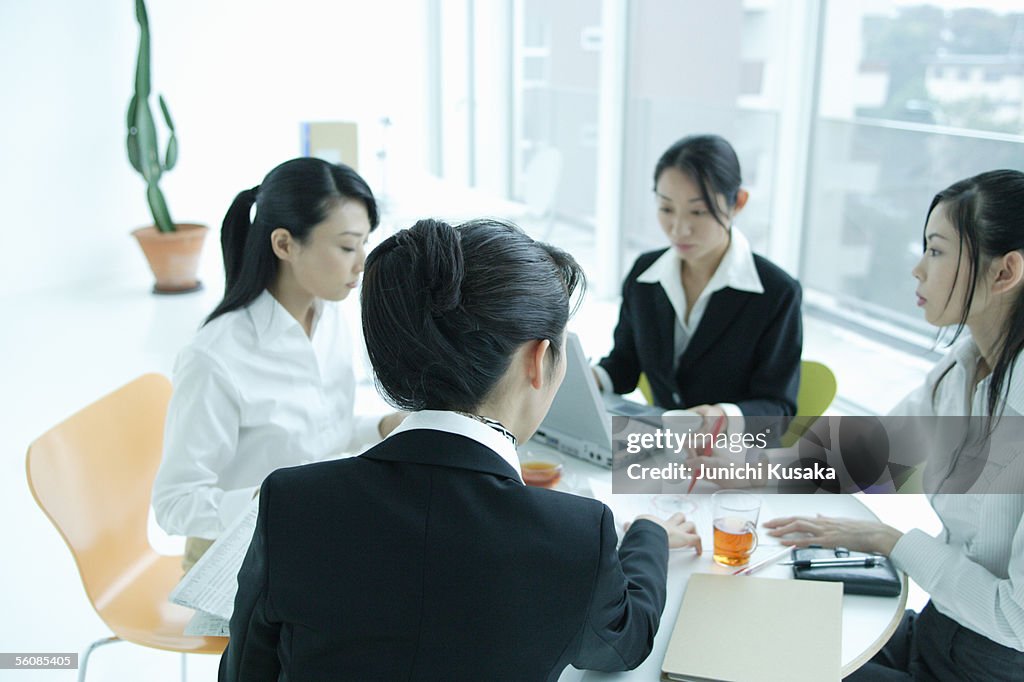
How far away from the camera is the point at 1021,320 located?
1.57m

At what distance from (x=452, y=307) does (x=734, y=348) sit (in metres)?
1.42

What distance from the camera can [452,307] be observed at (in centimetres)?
111

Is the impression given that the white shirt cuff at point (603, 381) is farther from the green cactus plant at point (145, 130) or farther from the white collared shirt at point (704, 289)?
the green cactus plant at point (145, 130)

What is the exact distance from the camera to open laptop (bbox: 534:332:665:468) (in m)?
1.80

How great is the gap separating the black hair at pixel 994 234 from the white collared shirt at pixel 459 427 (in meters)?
0.94

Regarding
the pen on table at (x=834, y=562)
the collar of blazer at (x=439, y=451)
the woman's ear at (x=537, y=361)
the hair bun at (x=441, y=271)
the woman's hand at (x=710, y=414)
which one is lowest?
the pen on table at (x=834, y=562)

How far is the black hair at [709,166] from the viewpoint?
7.50 feet

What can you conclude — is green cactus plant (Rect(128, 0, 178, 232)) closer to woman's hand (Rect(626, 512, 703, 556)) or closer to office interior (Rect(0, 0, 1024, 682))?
office interior (Rect(0, 0, 1024, 682))

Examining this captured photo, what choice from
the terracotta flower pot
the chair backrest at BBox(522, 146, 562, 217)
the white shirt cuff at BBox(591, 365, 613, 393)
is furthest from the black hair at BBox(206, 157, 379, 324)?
the terracotta flower pot

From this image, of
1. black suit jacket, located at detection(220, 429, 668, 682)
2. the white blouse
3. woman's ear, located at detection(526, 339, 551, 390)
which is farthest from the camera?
the white blouse

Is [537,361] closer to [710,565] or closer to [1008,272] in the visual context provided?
[710,565]

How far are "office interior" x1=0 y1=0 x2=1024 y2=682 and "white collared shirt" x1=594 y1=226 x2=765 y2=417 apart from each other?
3.43 feet

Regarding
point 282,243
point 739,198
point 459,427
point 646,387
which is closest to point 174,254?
point 646,387

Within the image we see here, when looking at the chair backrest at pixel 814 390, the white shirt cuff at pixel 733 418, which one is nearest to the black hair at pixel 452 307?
the white shirt cuff at pixel 733 418
